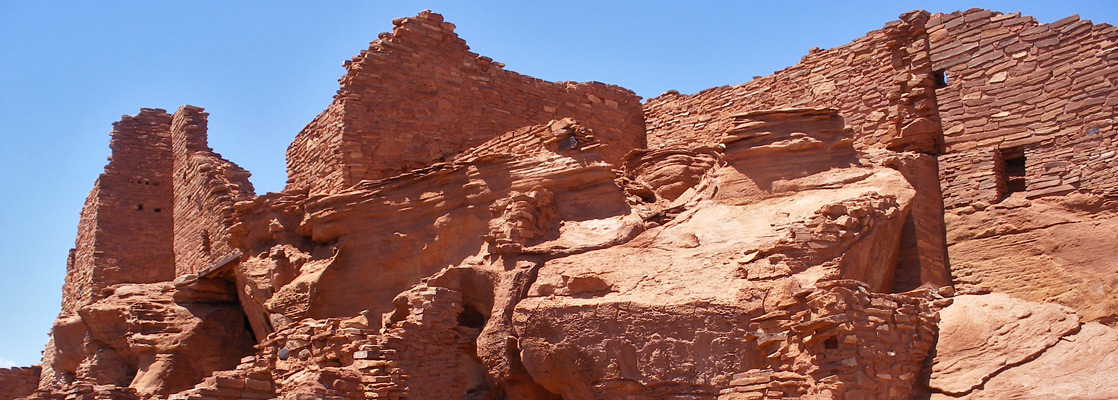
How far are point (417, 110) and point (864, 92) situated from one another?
6.32 meters

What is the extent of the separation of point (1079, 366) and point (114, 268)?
58.5 ft

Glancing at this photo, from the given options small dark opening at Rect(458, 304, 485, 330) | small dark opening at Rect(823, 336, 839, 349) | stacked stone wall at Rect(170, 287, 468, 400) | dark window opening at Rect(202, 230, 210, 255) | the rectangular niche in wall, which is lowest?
small dark opening at Rect(823, 336, 839, 349)

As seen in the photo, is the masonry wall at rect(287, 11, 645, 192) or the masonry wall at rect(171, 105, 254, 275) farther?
A: the masonry wall at rect(171, 105, 254, 275)

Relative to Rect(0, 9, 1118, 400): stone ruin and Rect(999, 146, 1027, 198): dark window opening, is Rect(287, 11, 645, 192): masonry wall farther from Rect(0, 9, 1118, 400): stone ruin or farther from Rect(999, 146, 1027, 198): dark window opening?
Rect(999, 146, 1027, 198): dark window opening

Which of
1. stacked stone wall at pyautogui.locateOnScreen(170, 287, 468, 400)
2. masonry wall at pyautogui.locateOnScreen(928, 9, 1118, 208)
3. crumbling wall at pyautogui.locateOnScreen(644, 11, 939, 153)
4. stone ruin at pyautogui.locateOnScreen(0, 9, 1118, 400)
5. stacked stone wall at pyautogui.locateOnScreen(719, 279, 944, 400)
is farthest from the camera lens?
crumbling wall at pyautogui.locateOnScreen(644, 11, 939, 153)

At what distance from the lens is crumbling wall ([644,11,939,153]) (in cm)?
1608

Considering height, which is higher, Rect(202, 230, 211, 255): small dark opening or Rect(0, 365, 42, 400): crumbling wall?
Rect(202, 230, 211, 255): small dark opening

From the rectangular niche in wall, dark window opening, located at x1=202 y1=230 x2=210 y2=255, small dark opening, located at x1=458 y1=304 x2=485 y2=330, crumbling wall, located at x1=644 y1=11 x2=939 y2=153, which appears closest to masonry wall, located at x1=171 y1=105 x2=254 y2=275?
dark window opening, located at x1=202 y1=230 x2=210 y2=255

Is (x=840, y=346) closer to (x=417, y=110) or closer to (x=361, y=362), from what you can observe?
(x=361, y=362)

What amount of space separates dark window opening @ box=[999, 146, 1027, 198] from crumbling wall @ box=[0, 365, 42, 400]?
53.6 feet

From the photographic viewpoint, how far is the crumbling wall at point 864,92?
52.7ft

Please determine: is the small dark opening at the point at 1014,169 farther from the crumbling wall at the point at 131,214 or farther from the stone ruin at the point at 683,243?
the crumbling wall at the point at 131,214

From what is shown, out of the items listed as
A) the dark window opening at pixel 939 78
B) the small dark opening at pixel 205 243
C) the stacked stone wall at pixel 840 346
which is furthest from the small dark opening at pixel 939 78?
the small dark opening at pixel 205 243

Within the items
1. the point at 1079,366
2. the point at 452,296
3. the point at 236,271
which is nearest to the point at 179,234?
the point at 236,271
